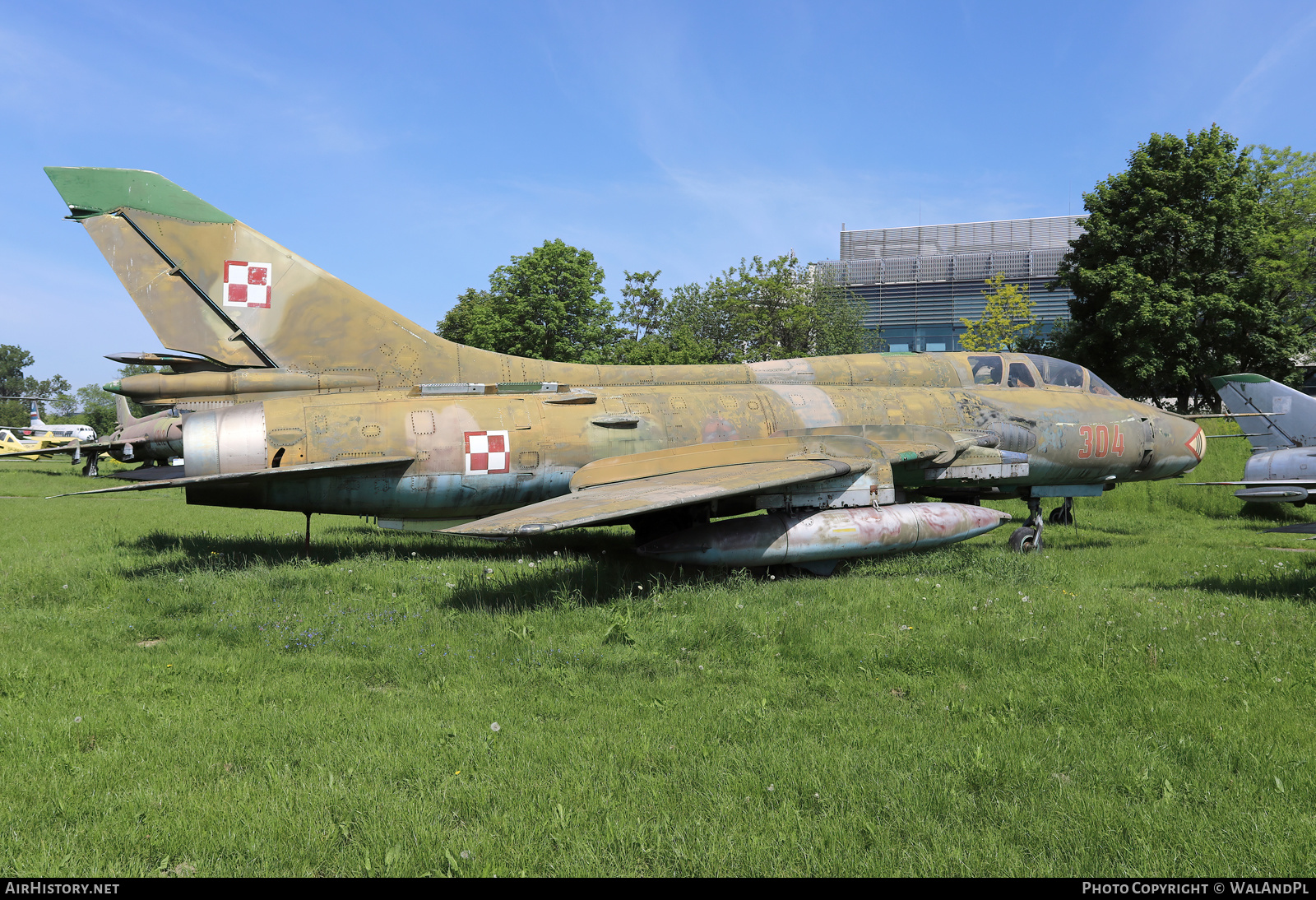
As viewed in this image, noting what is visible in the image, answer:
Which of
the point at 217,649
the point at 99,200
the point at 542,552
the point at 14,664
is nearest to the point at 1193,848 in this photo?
the point at 217,649

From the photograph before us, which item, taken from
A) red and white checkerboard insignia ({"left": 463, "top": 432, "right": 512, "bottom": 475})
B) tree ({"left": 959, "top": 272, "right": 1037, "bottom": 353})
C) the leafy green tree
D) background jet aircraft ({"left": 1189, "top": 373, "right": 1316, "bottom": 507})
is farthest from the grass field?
the leafy green tree

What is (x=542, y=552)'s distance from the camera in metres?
12.1

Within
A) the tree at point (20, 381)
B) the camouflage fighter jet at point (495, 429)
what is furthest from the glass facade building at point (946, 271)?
the tree at point (20, 381)

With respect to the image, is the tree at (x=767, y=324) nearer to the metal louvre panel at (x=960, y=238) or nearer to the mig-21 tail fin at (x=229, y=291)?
the mig-21 tail fin at (x=229, y=291)

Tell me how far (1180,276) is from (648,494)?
30.5 metres

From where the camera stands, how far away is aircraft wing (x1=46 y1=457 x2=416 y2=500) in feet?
29.0

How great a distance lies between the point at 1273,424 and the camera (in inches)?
599

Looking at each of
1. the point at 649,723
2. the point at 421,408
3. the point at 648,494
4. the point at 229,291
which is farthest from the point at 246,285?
the point at 649,723

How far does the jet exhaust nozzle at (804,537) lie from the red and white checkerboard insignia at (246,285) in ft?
21.5

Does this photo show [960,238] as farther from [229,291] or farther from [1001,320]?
[229,291]

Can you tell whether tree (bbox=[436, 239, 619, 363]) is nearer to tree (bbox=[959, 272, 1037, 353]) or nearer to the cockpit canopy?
tree (bbox=[959, 272, 1037, 353])

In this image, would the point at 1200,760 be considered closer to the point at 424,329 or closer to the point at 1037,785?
the point at 1037,785

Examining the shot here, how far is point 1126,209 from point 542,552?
31.2 meters

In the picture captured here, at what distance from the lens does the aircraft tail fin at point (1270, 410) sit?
14773 millimetres
